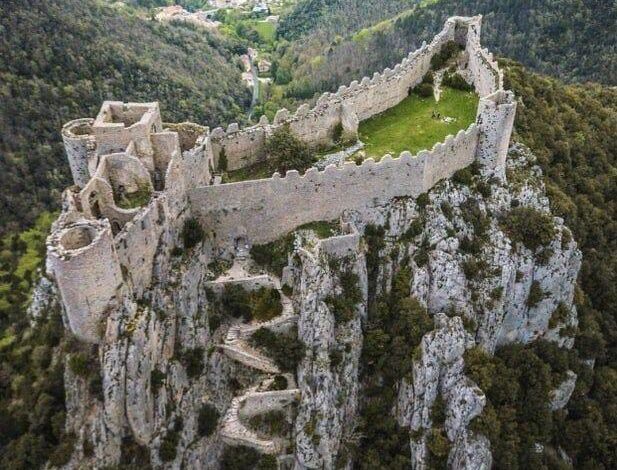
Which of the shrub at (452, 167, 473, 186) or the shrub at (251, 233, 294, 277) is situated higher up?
the shrub at (452, 167, 473, 186)

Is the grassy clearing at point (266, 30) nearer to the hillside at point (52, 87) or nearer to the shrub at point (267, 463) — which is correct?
the hillside at point (52, 87)

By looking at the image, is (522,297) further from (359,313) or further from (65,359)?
(65,359)

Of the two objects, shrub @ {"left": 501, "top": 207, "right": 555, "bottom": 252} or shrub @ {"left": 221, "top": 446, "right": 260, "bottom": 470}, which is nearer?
shrub @ {"left": 221, "top": 446, "right": 260, "bottom": 470}

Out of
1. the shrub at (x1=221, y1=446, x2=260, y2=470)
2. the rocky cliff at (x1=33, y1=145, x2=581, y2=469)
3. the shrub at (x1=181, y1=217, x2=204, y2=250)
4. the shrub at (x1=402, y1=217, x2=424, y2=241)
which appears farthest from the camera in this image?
the shrub at (x1=402, y1=217, x2=424, y2=241)

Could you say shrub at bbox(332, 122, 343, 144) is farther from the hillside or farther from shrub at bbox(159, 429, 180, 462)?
the hillside

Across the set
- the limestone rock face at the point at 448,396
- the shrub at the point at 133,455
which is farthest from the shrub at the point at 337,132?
the shrub at the point at 133,455

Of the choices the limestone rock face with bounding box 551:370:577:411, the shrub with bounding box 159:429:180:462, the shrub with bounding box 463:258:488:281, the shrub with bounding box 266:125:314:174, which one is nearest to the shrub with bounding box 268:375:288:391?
the shrub with bounding box 159:429:180:462
